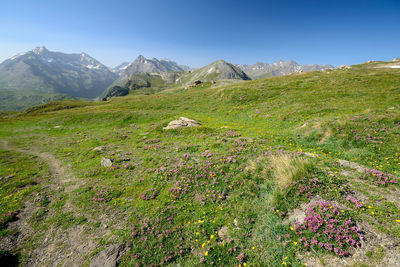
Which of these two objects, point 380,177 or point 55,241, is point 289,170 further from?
point 55,241

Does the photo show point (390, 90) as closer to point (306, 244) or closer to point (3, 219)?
point (306, 244)

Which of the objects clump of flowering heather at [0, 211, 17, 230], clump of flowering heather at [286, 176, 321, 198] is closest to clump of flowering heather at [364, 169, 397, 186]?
clump of flowering heather at [286, 176, 321, 198]

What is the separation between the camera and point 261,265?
6203 millimetres

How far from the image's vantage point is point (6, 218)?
9.75 m

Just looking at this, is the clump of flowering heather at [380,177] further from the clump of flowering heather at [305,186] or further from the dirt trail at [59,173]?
the dirt trail at [59,173]

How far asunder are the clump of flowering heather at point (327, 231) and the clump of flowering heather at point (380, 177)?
3.96m

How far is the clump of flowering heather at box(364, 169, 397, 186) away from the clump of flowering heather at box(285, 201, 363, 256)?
396cm

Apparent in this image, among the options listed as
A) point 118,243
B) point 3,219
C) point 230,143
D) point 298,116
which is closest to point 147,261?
point 118,243

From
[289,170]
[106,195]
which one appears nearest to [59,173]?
[106,195]

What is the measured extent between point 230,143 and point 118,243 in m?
12.1

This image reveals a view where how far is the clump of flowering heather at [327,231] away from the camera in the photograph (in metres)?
5.91

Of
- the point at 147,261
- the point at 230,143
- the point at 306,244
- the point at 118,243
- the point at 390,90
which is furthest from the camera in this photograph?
the point at 390,90

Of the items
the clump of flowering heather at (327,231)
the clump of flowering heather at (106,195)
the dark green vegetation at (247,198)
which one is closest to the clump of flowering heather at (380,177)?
the dark green vegetation at (247,198)

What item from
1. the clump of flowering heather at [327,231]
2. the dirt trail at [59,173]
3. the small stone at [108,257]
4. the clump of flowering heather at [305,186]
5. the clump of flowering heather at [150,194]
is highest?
the clump of flowering heather at [305,186]
